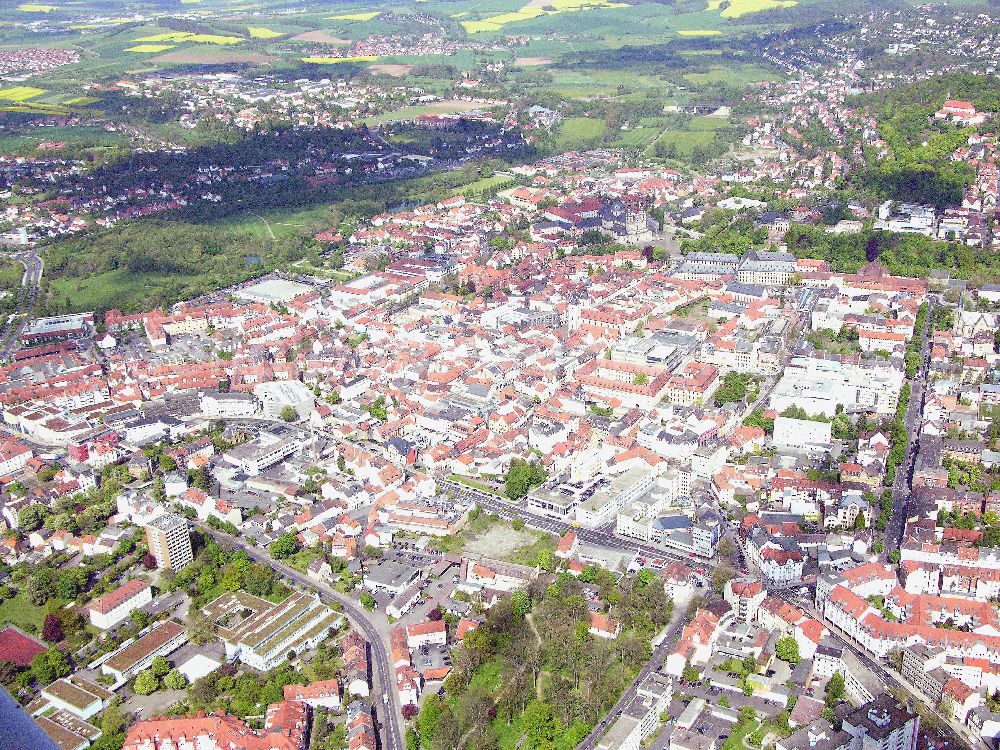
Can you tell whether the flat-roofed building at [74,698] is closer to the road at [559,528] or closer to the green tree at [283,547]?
the green tree at [283,547]

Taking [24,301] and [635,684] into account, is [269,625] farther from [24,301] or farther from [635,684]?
[24,301]

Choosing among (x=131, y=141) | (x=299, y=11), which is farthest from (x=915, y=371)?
(x=299, y=11)

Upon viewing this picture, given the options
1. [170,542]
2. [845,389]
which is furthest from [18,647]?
[845,389]

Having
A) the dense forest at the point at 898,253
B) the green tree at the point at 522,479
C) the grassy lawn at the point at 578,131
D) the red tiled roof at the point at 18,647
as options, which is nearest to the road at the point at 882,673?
the green tree at the point at 522,479

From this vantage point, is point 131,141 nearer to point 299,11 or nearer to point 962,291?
point 962,291

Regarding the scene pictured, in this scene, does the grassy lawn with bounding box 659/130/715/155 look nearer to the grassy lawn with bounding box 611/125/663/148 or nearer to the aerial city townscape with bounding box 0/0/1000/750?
the aerial city townscape with bounding box 0/0/1000/750
